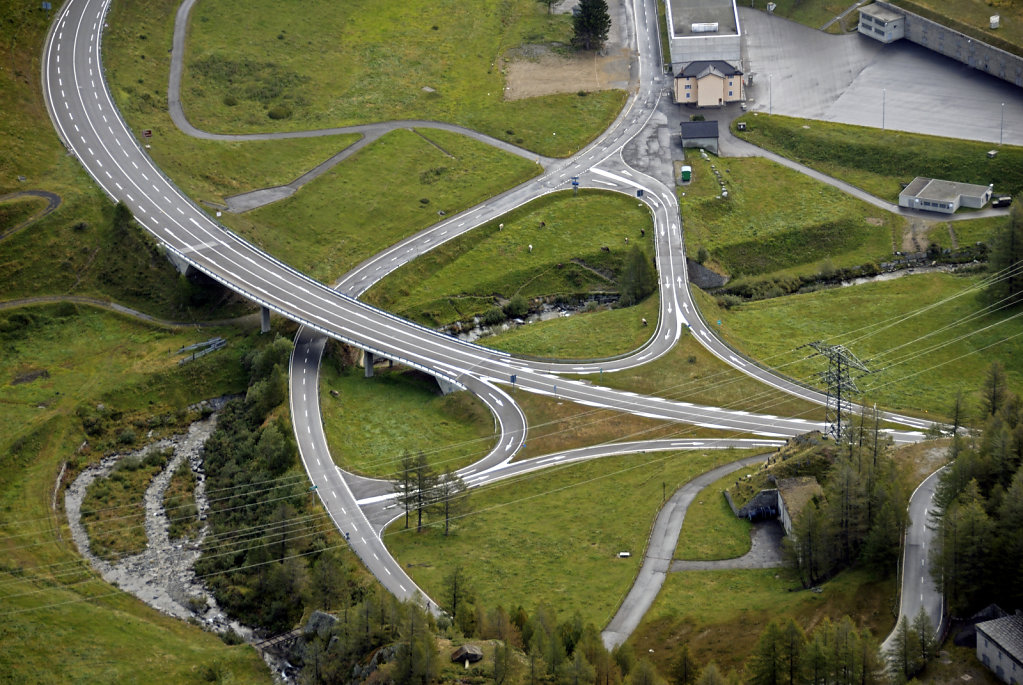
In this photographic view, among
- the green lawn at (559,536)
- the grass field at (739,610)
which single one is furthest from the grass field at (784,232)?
the grass field at (739,610)

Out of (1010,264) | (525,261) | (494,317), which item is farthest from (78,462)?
(1010,264)

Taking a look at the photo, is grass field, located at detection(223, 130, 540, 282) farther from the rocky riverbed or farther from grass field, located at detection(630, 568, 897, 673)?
grass field, located at detection(630, 568, 897, 673)

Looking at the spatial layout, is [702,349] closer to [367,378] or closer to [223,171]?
[367,378]

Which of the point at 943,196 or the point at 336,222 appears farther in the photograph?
the point at 943,196

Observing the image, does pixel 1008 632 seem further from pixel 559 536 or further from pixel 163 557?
pixel 163 557

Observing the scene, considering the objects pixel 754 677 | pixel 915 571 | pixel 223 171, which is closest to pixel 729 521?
pixel 915 571

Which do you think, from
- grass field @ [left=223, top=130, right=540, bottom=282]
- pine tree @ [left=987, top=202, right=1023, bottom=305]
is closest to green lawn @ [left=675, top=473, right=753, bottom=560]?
pine tree @ [left=987, top=202, right=1023, bottom=305]
